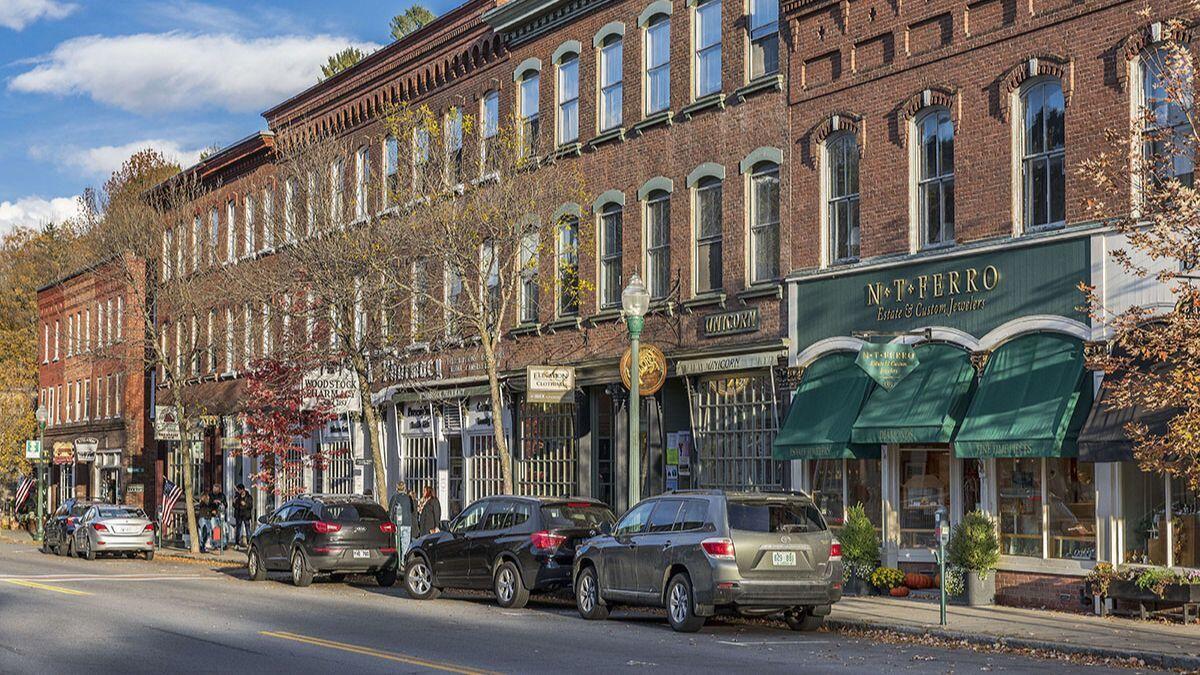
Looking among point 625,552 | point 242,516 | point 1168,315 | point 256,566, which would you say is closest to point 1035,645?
point 1168,315

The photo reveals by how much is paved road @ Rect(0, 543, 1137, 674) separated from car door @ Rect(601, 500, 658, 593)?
53cm

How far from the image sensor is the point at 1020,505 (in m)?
21.8

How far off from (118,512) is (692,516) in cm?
2488

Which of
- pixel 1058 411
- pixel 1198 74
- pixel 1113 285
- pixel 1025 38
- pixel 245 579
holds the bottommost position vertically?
pixel 245 579

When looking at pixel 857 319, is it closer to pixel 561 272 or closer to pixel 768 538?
pixel 768 538

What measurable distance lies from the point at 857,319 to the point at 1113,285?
16.6ft

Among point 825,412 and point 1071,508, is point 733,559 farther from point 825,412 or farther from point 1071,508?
point 825,412

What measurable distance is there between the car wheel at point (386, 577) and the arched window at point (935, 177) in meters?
11.0

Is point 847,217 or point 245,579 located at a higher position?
point 847,217

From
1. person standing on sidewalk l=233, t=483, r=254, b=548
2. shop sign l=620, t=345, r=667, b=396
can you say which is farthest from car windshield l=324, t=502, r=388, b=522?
person standing on sidewalk l=233, t=483, r=254, b=548

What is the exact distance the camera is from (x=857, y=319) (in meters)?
24.5

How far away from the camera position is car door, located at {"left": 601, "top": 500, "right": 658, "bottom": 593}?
1981 centimetres

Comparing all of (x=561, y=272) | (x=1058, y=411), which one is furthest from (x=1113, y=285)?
(x=561, y=272)

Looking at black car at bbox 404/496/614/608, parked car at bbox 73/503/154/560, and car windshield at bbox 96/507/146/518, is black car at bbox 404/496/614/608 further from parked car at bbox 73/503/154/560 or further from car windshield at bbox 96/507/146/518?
car windshield at bbox 96/507/146/518
